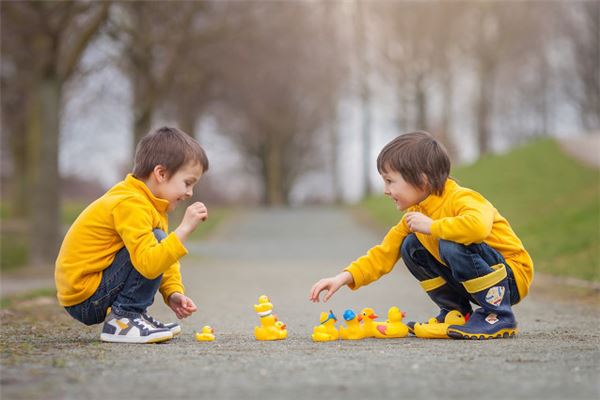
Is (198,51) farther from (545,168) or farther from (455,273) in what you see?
(455,273)

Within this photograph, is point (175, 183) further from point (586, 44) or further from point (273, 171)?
point (273, 171)

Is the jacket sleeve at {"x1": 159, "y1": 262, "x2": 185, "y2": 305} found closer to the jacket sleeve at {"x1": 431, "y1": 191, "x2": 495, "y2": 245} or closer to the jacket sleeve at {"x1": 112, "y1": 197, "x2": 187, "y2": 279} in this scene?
the jacket sleeve at {"x1": 112, "y1": 197, "x2": 187, "y2": 279}

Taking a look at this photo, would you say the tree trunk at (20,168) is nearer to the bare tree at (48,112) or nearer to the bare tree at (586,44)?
the bare tree at (48,112)

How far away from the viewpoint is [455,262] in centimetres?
440

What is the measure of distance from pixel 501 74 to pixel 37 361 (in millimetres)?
33833

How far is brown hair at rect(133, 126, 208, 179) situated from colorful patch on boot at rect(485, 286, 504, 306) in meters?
1.80

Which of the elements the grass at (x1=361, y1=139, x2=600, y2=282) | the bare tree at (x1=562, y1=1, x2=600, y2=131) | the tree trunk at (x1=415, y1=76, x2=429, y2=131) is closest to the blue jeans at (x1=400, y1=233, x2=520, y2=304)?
the grass at (x1=361, y1=139, x2=600, y2=282)

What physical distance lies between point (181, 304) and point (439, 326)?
1.53 m

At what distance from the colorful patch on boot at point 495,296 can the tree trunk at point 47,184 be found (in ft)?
38.3

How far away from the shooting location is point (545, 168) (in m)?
21.3

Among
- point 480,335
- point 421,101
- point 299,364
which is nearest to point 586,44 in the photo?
point 421,101

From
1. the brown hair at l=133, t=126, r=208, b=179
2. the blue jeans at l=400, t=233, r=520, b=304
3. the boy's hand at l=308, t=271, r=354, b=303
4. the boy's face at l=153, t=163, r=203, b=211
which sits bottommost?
the boy's hand at l=308, t=271, r=354, b=303

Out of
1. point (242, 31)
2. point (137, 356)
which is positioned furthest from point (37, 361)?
point (242, 31)

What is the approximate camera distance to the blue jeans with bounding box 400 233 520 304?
14.4 feet
